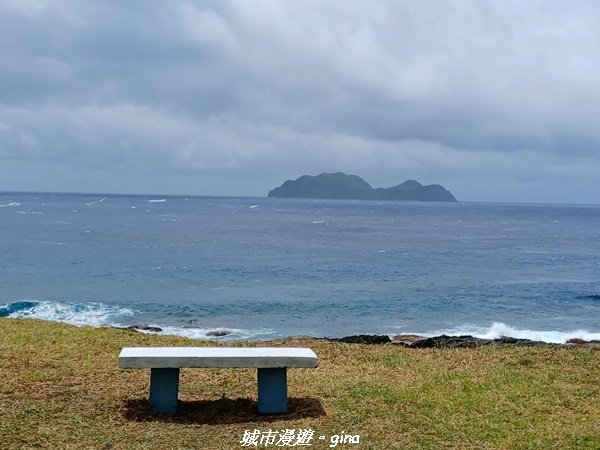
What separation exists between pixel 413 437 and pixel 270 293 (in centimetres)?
2464

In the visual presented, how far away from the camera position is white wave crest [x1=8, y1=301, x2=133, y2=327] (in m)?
24.6

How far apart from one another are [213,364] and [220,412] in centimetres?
81

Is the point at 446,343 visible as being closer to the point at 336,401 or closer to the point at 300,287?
the point at 336,401

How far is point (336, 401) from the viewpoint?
28.6 feet

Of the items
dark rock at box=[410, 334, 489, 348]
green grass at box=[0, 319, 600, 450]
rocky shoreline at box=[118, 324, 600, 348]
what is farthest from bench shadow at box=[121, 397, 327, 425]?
dark rock at box=[410, 334, 489, 348]

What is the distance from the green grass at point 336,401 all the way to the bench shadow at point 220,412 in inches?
0.6

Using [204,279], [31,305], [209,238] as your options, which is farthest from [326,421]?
[209,238]

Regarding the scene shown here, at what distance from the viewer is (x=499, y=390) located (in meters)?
9.47

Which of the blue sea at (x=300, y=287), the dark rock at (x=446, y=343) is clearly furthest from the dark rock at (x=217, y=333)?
the dark rock at (x=446, y=343)

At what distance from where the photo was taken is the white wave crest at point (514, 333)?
22975 mm

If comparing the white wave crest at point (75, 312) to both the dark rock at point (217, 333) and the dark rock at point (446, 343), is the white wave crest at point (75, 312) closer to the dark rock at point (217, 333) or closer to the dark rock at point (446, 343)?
the dark rock at point (217, 333)

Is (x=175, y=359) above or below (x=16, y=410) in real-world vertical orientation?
above

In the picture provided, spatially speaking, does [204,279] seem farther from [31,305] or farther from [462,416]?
[462,416]

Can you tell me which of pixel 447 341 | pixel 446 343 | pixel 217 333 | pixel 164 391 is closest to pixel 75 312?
pixel 217 333
